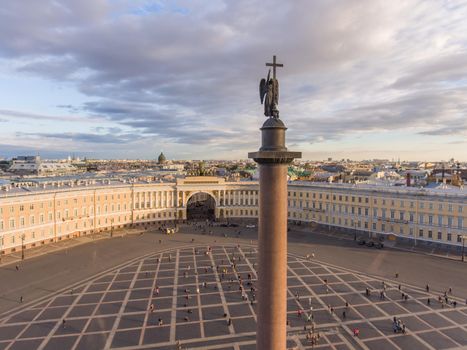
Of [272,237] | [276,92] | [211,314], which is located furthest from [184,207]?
[272,237]

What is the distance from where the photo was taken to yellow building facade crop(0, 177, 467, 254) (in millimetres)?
58781

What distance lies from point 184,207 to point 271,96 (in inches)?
2956

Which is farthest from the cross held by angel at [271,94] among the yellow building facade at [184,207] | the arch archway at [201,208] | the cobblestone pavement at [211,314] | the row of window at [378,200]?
the arch archway at [201,208]

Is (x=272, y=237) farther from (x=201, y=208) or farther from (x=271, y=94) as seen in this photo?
(x=201, y=208)

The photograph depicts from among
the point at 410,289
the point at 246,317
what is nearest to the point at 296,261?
the point at 410,289

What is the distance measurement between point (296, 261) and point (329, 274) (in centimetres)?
702

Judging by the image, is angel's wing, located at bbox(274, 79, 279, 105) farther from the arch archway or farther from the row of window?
the arch archway

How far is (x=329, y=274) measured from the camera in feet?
153

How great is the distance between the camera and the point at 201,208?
351ft

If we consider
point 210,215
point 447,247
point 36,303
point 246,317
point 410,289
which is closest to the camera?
point 246,317

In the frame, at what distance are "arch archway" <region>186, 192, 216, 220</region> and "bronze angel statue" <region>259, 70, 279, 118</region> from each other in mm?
77238

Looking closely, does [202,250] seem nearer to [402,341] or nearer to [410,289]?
[410,289]

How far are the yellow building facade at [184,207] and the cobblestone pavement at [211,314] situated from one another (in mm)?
22205

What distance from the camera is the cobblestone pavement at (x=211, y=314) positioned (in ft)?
95.7
